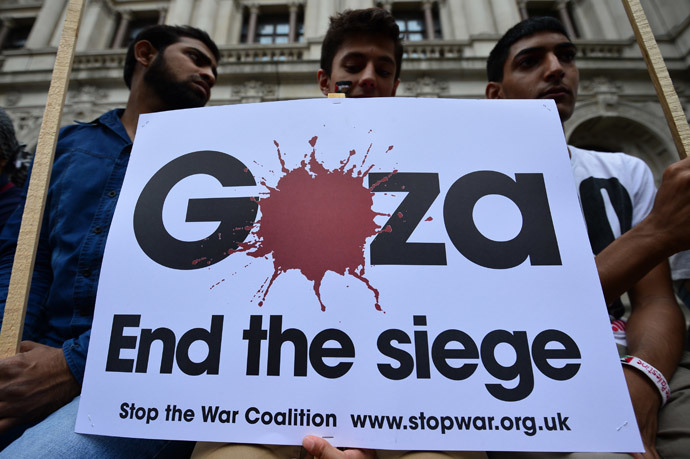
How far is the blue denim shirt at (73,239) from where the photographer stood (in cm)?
142

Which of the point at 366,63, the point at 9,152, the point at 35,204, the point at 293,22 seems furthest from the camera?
the point at 293,22

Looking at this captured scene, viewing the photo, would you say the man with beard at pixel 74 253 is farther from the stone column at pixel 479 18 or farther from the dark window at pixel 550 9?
the dark window at pixel 550 9

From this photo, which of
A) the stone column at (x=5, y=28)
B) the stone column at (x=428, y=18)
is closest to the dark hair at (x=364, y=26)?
the stone column at (x=428, y=18)

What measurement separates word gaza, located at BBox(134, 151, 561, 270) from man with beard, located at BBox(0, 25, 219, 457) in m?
0.47

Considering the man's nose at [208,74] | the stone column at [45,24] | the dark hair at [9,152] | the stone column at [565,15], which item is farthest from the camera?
the stone column at [45,24]

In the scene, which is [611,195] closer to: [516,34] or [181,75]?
[516,34]

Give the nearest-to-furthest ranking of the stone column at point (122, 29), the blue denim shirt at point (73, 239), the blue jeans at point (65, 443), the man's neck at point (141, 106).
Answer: the blue jeans at point (65, 443)
the blue denim shirt at point (73, 239)
the man's neck at point (141, 106)
the stone column at point (122, 29)

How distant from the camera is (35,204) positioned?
3.75 feet

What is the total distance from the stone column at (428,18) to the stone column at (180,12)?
6708 mm

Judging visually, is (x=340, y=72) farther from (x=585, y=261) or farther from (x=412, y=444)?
(x=412, y=444)

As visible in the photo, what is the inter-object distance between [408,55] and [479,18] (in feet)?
8.22

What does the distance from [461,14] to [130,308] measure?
11.4m

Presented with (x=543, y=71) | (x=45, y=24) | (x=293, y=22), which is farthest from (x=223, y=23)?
(x=543, y=71)

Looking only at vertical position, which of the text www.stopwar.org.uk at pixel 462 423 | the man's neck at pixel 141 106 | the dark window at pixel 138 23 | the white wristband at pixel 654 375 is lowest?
the text www.stopwar.org.uk at pixel 462 423
